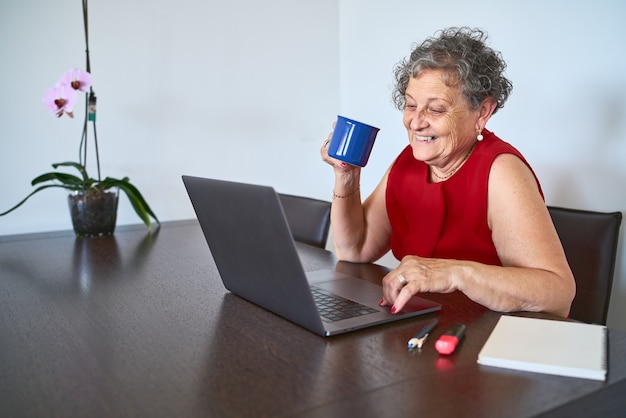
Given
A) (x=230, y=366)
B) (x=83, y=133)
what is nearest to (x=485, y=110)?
(x=230, y=366)

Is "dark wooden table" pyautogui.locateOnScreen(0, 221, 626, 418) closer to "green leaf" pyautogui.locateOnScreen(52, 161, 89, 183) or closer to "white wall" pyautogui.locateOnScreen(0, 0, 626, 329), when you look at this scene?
"green leaf" pyautogui.locateOnScreen(52, 161, 89, 183)

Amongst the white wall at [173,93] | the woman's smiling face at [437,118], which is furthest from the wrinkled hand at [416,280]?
the white wall at [173,93]

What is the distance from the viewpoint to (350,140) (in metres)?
1.26

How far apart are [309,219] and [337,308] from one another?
0.83 metres

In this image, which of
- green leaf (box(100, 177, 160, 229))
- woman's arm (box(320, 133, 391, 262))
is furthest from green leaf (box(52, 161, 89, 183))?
woman's arm (box(320, 133, 391, 262))

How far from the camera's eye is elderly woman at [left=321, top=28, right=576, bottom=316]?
105 cm

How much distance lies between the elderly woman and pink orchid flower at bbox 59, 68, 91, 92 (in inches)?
34.2

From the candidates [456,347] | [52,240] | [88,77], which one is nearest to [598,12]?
[456,347]

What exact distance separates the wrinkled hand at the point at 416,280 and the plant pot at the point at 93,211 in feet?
3.89

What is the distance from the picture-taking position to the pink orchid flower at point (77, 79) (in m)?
1.80

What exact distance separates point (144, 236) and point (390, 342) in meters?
1.25

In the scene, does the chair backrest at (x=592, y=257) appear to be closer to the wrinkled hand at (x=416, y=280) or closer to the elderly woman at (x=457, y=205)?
the elderly woman at (x=457, y=205)

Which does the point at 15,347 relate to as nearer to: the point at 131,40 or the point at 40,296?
the point at 40,296

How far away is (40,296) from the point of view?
1.20 meters
